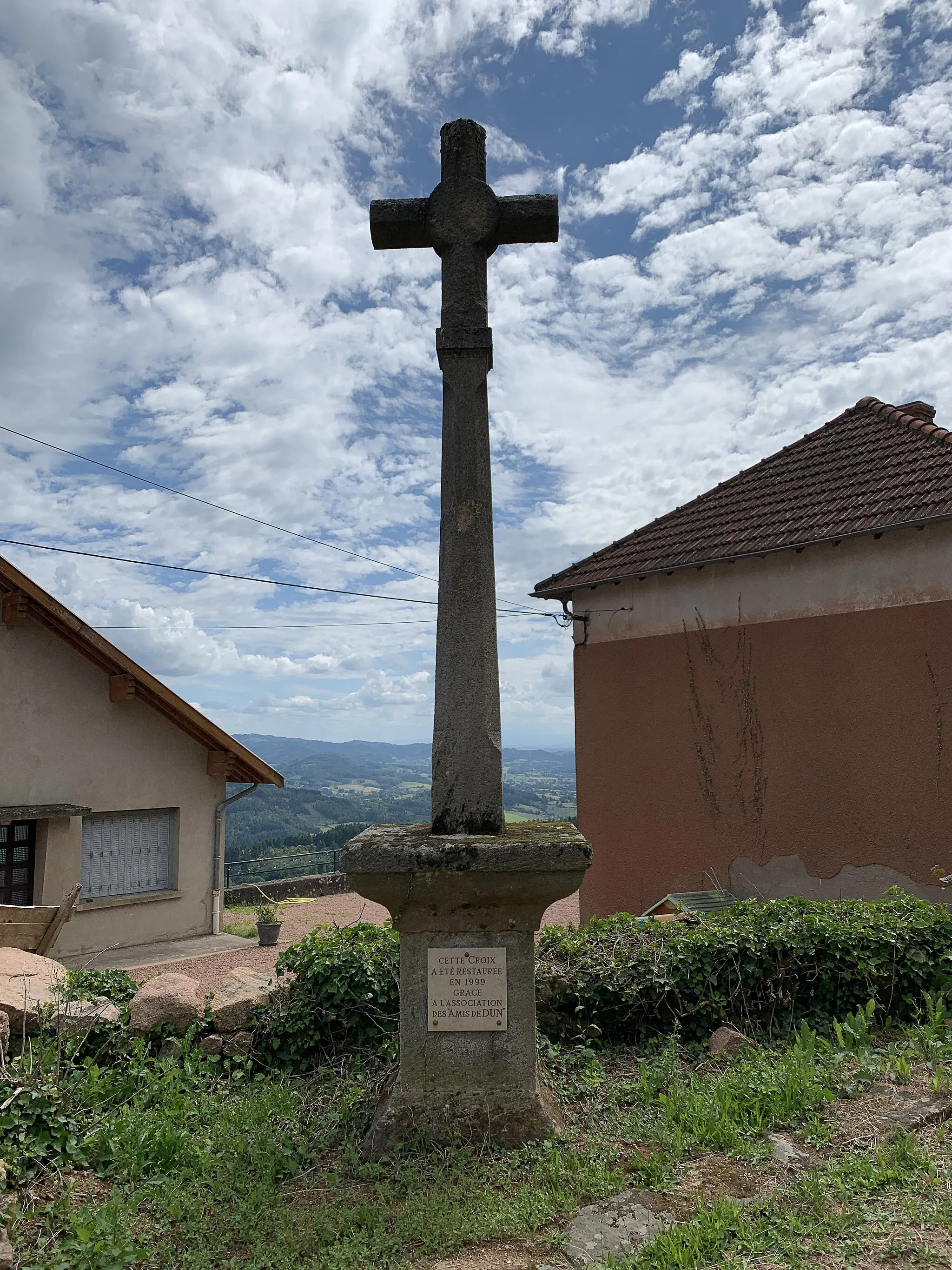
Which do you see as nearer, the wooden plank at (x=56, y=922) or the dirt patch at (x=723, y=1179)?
the dirt patch at (x=723, y=1179)

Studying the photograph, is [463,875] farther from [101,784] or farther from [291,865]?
[291,865]

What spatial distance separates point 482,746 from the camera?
4441mm

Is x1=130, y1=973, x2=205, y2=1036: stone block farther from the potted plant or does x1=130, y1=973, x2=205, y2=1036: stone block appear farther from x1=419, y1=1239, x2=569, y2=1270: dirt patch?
the potted plant

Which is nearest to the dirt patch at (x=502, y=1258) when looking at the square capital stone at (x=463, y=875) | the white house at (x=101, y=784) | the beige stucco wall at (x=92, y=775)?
the square capital stone at (x=463, y=875)

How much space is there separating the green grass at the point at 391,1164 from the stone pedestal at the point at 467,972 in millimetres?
167

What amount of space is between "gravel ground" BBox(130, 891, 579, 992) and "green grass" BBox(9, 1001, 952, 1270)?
4.60 feet

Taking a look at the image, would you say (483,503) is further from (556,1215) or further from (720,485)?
(720,485)

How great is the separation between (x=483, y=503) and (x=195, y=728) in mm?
10577

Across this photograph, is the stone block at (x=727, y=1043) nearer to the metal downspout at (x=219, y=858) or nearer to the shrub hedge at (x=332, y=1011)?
the shrub hedge at (x=332, y=1011)

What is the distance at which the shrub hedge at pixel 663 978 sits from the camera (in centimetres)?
555

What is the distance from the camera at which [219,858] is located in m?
14.4

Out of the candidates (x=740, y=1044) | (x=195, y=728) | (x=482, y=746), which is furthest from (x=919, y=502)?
(x=195, y=728)

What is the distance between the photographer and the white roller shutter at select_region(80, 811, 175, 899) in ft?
42.2

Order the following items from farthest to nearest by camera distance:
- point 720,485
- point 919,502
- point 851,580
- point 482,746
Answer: point 720,485
point 851,580
point 919,502
point 482,746
